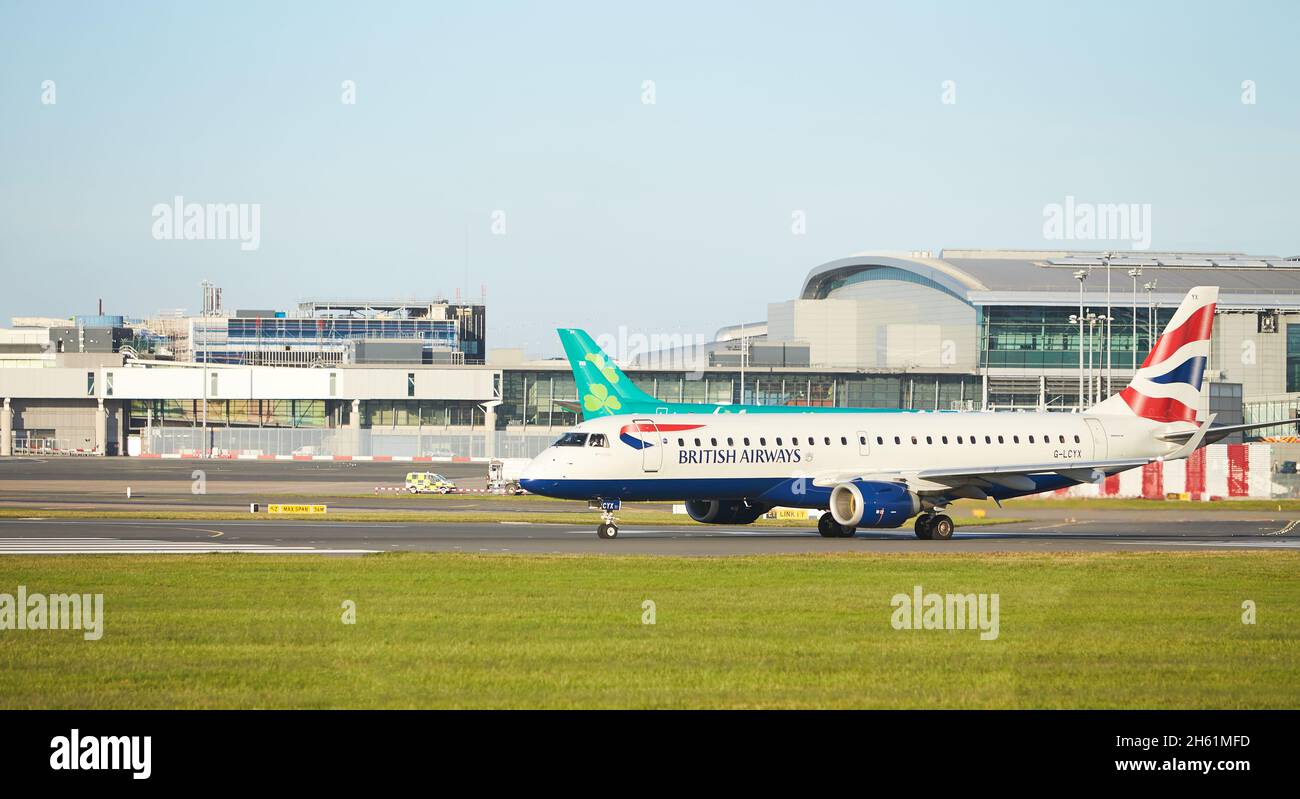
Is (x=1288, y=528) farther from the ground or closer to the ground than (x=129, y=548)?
Answer: closer to the ground

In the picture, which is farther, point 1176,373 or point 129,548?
point 1176,373

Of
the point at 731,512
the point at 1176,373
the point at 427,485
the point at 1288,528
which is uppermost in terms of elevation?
the point at 1176,373

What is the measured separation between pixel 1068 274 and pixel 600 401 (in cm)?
7653

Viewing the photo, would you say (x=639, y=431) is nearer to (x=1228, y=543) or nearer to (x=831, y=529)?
(x=831, y=529)

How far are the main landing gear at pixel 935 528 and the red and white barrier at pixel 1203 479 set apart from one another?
30.3 m

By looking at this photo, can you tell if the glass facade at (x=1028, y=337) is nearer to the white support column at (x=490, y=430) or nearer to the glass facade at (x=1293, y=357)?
the glass facade at (x=1293, y=357)

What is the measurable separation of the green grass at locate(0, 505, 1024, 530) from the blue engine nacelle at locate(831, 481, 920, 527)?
915 cm

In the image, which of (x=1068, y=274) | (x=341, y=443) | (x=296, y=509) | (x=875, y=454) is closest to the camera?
(x=875, y=454)

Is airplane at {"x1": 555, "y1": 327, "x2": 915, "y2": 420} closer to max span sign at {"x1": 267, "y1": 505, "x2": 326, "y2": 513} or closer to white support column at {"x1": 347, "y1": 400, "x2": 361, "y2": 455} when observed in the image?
max span sign at {"x1": 267, "y1": 505, "x2": 326, "y2": 513}

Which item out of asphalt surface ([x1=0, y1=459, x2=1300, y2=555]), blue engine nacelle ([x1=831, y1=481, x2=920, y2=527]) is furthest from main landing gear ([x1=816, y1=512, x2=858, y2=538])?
asphalt surface ([x1=0, y1=459, x2=1300, y2=555])

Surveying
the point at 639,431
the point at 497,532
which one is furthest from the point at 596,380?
the point at 639,431

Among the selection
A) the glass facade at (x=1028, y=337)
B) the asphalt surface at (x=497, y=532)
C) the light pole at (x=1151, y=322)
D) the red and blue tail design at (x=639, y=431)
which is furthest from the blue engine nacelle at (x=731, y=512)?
the glass facade at (x=1028, y=337)

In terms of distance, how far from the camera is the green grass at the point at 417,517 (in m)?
52.2

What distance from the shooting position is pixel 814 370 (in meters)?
129
